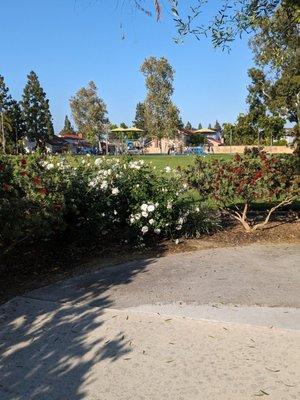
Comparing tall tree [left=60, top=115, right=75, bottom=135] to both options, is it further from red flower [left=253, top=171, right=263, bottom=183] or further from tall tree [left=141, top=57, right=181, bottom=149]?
red flower [left=253, top=171, right=263, bottom=183]

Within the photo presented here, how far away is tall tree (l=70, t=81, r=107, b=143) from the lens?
77750 millimetres

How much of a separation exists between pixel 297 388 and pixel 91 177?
448 centimetres

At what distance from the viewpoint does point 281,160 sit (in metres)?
7.58

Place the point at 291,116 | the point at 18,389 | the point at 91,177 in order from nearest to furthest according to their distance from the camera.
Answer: the point at 18,389
the point at 91,177
the point at 291,116

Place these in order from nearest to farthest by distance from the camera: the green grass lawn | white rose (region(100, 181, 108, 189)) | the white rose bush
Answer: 1. the white rose bush
2. white rose (region(100, 181, 108, 189))
3. the green grass lawn

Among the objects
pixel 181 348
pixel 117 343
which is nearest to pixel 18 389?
pixel 117 343

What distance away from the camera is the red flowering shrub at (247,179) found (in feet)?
23.9

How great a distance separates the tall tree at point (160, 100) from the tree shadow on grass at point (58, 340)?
62.8 m

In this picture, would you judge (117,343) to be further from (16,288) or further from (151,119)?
(151,119)

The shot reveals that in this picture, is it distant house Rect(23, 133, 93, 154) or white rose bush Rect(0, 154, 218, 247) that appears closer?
white rose bush Rect(0, 154, 218, 247)

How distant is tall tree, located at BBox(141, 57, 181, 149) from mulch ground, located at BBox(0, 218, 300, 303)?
2380 inches

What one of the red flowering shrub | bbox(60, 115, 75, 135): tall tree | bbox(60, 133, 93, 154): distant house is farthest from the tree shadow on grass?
bbox(60, 115, 75, 135): tall tree

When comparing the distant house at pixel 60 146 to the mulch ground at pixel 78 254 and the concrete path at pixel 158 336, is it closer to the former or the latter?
the mulch ground at pixel 78 254

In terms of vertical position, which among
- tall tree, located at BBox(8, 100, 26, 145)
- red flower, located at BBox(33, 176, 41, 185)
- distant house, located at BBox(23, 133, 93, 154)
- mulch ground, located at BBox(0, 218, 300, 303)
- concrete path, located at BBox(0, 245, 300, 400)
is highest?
tall tree, located at BBox(8, 100, 26, 145)
